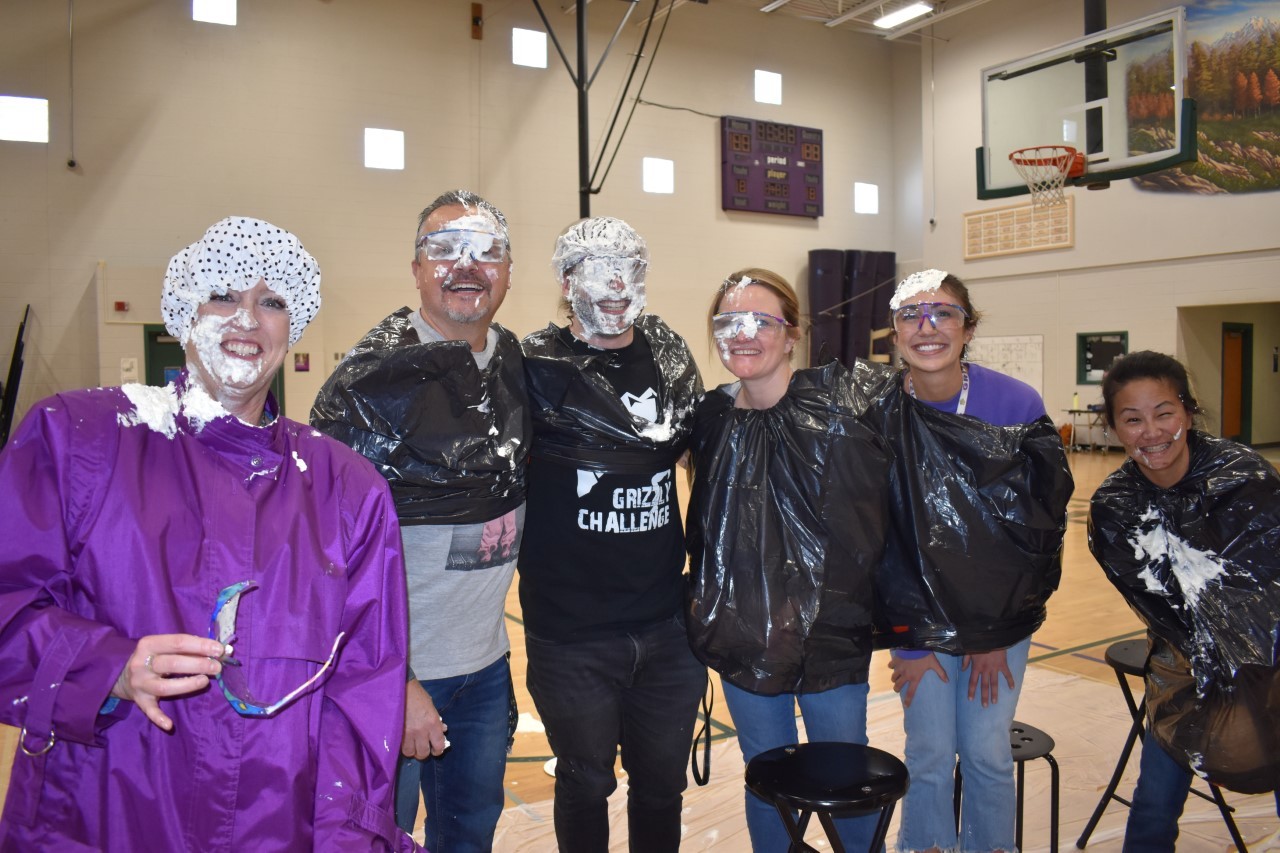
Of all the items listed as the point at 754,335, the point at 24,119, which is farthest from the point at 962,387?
the point at 24,119

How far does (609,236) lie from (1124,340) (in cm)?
1093

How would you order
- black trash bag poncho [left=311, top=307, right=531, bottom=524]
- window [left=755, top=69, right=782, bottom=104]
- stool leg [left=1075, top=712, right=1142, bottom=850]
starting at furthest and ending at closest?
window [left=755, top=69, right=782, bottom=104], stool leg [left=1075, top=712, right=1142, bottom=850], black trash bag poncho [left=311, top=307, right=531, bottom=524]

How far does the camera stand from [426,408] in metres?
1.72

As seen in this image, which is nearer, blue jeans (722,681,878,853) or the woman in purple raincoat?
the woman in purple raincoat

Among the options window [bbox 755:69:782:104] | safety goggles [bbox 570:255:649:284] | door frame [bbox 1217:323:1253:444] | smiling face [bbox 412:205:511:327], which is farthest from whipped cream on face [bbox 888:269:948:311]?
door frame [bbox 1217:323:1253:444]

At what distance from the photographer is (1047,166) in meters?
7.14

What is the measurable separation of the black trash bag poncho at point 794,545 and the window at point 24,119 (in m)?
9.16

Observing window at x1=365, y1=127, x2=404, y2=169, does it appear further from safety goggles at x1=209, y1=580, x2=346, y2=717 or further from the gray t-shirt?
safety goggles at x1=209, y1=580, x2=346, y2=717

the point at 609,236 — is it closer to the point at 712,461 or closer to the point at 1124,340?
the point at 712,461

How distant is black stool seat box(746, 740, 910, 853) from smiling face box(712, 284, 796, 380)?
2.51 ft

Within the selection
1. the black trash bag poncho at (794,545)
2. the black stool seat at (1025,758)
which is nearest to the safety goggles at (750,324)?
the black trash bag poncho at (794,545)

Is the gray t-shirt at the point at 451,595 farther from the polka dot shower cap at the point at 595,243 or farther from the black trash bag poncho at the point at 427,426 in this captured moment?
the polka dot shower cap at the point at 595,243

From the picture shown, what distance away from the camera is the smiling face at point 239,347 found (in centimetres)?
124

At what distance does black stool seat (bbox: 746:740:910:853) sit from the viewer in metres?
1.57
